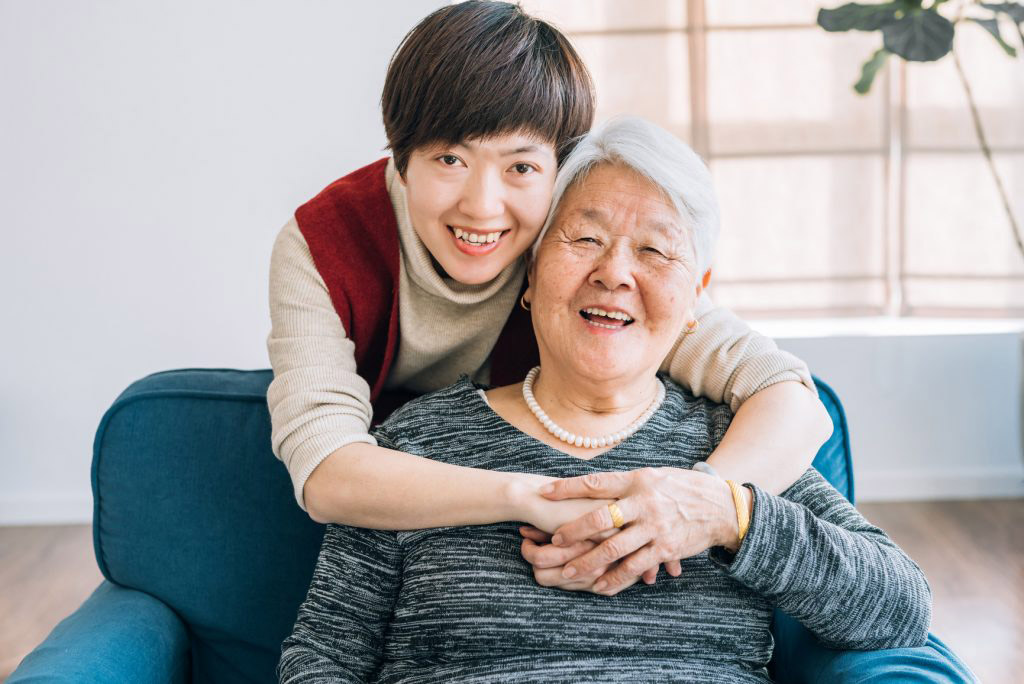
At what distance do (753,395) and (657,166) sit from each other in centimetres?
39

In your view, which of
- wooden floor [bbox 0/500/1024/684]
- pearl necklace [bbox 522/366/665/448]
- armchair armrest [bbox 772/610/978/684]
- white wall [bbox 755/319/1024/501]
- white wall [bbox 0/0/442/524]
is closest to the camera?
armchair armrest [bbox 772/610/978/684]

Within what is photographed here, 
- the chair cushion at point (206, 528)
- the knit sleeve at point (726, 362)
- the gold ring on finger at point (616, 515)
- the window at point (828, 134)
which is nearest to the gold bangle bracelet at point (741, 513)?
the gold ring on finger at point (616, 515)

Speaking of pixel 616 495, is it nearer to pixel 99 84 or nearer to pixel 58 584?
pixel 58 584

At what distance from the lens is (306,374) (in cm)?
148

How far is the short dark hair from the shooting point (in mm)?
1429

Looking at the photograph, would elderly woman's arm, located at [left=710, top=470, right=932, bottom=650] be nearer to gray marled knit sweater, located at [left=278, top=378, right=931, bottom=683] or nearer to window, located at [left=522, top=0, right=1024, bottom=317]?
gray marled knit sweater, located at [left=278, top=378, right=931, bottom=683]

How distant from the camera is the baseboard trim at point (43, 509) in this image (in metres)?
3.75

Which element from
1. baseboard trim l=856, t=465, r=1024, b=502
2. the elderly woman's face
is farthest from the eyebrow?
baseboard trim l=856, t=465, r=1024, b=502

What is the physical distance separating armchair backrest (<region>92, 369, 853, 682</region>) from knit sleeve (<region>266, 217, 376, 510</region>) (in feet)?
0.69

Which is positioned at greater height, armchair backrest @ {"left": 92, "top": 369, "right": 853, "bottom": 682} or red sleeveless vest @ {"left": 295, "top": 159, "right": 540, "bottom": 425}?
red sleeveless vest @ {"left": 295, "top": 159, "right": 540, "bottom": 425}

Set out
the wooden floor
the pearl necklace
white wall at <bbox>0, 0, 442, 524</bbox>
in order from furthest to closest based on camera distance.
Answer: white wall at <bbox>0, 0, 442, 524</bbox>
the wooden floor
the pearl necklace

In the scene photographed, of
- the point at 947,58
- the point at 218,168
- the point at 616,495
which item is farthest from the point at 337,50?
the point at 616,495

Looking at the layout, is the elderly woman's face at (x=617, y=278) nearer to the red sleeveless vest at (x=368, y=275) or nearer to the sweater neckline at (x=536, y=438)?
the sweater neckline at (x=536, y=438)

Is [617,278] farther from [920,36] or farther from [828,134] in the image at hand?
[828,134]
